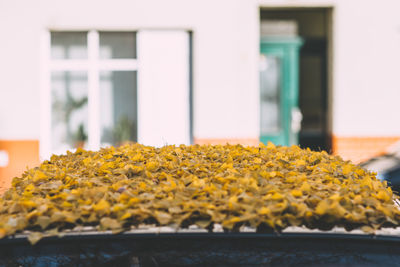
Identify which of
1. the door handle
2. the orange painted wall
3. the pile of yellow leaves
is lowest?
the orange painted wall

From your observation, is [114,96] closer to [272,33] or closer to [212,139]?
[212,139]

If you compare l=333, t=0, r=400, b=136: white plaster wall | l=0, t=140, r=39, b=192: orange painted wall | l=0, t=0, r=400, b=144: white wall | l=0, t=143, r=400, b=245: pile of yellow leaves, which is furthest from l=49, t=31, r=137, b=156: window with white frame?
l=0, t=143, r=400, b=245: pile of yellow leaves

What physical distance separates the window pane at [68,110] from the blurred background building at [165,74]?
0.02m

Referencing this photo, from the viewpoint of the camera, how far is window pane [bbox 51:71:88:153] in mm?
9102

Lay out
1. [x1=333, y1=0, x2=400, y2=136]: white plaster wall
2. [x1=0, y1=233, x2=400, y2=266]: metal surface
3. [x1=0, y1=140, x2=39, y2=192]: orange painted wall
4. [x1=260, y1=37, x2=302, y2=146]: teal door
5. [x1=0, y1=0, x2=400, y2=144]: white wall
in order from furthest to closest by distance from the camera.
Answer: [x1=260, y1=37, x2=302, y2=146]: teal door, [x1=333, y1=0, x2=400, y2=136]: white plaster wall, [x1=0, y1=0, x2=400, y2=144]: white wall, [x1=0, y1=140, x2=39, y2=192]: orange painted wall, [x1=0, y1=233, x2=400, y2=266]: metal surface

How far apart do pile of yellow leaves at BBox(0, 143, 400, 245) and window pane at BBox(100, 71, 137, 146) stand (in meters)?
6.57

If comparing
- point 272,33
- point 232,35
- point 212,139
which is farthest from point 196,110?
point 272,33

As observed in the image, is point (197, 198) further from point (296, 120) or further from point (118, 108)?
point (296, 120)

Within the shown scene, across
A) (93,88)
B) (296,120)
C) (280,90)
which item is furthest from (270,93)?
(93,88)

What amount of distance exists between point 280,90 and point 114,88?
304cm

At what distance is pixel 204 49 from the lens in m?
8.82

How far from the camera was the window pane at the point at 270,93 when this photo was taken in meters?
9.79

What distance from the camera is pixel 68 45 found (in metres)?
9.05

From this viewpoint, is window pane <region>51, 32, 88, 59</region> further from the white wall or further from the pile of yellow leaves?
the pile of yellow leaves
